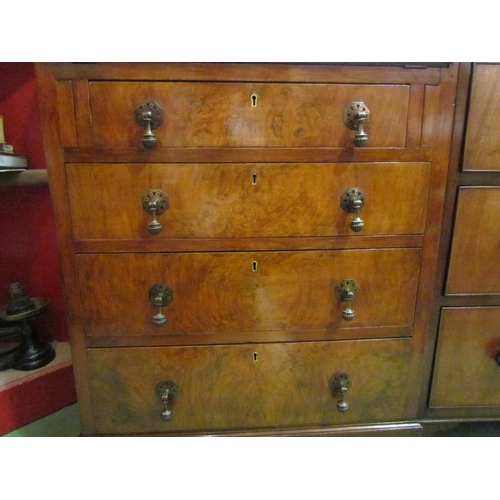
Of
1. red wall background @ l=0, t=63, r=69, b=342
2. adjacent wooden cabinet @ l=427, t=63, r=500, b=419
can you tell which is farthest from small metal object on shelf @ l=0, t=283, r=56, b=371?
adjacent wooden cabinet @ l=427, t=63, r=500, b=419

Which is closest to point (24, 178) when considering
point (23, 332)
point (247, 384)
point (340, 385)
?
point (23, 332)

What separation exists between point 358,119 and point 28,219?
100cm

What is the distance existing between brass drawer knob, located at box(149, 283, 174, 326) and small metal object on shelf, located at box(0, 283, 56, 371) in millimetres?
444

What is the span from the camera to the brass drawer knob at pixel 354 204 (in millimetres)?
654

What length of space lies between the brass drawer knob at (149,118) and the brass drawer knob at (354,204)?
0.41 metres

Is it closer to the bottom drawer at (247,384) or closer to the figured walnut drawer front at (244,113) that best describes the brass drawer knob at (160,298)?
the bottom drawer at (247,384)

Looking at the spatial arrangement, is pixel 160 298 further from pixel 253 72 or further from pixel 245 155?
pixel 253 72

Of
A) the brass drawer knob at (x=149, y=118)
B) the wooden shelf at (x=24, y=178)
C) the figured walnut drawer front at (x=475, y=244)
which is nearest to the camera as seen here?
the brass drawer knob at (x=149, y=118)

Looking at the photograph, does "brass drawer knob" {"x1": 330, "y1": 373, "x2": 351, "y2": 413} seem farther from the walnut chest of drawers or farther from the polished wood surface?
the polished wood surface

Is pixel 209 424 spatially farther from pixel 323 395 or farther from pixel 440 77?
pixel 440 77

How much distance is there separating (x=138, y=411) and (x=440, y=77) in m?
1.00

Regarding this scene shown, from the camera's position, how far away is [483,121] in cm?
67

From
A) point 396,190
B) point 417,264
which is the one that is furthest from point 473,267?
point 396,190

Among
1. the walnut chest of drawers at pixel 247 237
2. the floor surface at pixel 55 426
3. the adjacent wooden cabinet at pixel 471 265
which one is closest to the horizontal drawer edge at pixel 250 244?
the walnut chest of drawers at pixel 247 237
